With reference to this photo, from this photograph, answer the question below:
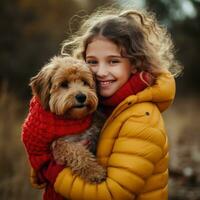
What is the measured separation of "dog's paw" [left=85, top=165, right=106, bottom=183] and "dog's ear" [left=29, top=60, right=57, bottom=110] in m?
0.60

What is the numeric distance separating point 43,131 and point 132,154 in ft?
2.32

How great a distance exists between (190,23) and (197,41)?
1.57 meters

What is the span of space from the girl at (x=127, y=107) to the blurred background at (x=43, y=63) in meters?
0.79

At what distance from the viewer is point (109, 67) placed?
4434mm

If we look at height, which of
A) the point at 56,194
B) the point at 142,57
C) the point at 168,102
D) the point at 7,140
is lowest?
the point at 7,140

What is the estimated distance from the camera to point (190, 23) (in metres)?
28.6

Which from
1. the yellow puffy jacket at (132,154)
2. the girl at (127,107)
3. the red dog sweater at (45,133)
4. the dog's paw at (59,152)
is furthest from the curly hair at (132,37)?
the dog's paw at (59,152)

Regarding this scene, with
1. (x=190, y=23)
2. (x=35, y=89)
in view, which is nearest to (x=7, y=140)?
(x=35, y=89)

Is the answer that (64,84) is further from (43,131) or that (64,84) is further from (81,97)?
(43,131)

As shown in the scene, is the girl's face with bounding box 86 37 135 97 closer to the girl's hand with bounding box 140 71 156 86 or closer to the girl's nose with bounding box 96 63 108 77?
the girl's nose with bounding box 96 63 108 77

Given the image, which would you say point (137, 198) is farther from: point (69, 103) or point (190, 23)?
point (190, 23)

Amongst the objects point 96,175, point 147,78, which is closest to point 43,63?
point 147,78

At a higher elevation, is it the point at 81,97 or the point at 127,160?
the point at 81,97

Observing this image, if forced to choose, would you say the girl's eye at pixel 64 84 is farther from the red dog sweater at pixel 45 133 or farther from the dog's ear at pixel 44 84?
the red dog sweater at pixel 45 133
